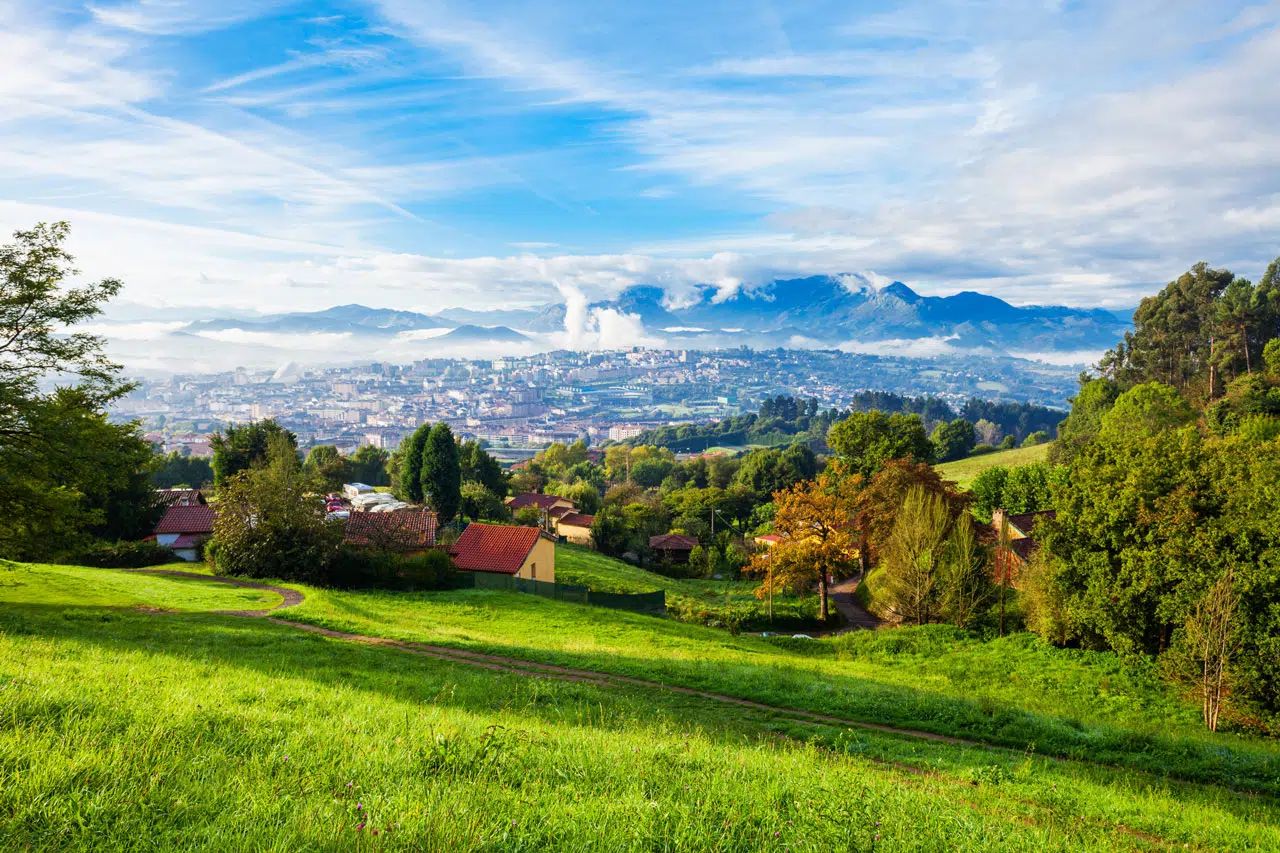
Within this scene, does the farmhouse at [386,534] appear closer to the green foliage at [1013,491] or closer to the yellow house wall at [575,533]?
the yellow house wall at [575,533]

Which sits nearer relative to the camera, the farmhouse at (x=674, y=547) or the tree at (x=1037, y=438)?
the farmhouse at (x=674, y=547)

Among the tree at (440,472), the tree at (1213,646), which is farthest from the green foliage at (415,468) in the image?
the tree at (1213,646)

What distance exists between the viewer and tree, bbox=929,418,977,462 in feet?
319

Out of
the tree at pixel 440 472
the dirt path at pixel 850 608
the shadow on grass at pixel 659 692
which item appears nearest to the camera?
the shadow on grass at pixel 659 692

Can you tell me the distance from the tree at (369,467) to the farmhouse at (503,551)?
5831 cm

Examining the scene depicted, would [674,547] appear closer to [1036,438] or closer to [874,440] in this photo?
[874,440]

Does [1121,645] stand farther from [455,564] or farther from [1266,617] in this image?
[455,564]

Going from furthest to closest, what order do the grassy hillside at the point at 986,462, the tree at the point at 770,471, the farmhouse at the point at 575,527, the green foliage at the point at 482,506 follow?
1. the tree at the point at 770,471
2. the grassy hillside at the point at 986,462
3. the farmhouse at the point at 575,527
4. the green foliage at the point at 482,506

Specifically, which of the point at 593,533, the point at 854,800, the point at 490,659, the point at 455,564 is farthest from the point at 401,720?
the point at 593,533

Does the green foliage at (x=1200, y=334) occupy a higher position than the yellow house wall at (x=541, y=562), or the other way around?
the green foliage at (x=1200, y=334)

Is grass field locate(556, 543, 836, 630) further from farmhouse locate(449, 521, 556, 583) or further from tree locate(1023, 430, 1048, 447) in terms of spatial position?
tree locate(1023, 430, 1048, 447)

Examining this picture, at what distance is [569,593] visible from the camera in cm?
2944

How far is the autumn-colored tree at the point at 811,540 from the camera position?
3014cm

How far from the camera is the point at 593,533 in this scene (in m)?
57.7
